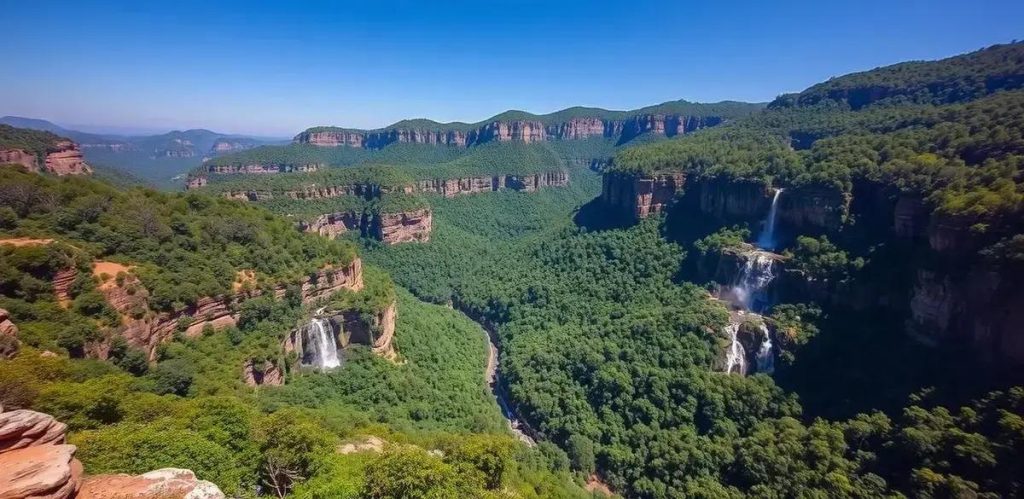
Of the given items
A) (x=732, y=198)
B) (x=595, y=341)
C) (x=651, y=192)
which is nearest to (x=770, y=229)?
(x=732, y=198)

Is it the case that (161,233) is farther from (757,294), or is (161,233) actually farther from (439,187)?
(439,187)

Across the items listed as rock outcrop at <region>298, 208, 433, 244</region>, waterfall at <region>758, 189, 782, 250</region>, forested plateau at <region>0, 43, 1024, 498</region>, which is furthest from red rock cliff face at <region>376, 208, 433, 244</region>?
waterfall at <region>758, 189, 782, 250</region>

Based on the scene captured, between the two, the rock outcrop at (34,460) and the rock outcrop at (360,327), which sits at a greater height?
the rock outcrop at (34,460)

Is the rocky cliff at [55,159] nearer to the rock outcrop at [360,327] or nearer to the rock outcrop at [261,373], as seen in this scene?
the rock outcrop at [360,327]

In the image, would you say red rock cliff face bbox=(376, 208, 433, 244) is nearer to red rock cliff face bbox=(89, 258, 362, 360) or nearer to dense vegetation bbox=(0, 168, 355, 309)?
dense vegetation bbox=(0, 168, 355, 309)

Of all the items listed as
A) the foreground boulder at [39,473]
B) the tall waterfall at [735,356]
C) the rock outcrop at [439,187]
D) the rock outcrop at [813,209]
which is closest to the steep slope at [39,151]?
the rock outcrop at [439,187]

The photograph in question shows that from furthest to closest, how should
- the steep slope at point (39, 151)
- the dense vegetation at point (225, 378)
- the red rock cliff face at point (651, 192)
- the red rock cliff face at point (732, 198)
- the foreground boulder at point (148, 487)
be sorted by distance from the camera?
the red rock cliff face at point (651, 192), the steep slope at point (39, 151), the red rock cliff face at point (732, 198), the dense vegetation at point (225, 378), the foreground boulder at point (148, 487)
